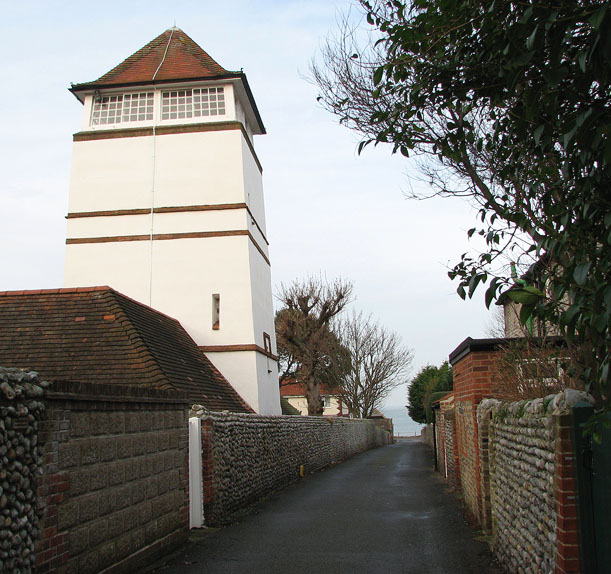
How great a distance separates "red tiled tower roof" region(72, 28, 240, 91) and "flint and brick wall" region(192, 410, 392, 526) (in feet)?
41.8

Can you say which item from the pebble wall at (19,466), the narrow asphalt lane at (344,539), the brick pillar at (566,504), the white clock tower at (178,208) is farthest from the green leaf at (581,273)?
the white clock tower at (178,208)

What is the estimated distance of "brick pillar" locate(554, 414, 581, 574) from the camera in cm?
427

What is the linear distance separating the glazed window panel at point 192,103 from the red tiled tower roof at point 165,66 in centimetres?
59

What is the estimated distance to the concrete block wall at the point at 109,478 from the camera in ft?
18.1

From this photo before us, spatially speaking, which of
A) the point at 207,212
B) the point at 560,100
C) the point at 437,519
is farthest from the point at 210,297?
the point at 560,100

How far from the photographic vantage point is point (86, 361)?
13.6 meters

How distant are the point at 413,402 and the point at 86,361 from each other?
54.0 m

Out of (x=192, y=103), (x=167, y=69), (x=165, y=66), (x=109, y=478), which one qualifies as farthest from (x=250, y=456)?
(x=165, y=66)

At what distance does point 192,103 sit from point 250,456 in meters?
14.5

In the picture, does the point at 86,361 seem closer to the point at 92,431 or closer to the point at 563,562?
the point at 92,431

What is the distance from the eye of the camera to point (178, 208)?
71.6ft

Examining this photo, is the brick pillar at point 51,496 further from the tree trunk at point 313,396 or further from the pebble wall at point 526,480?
the tree trunk at point 313,396

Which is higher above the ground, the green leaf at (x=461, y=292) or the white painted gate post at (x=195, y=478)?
the green leaf at (x=461, y=292)

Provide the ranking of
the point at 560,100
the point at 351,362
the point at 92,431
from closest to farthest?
the point at 560,100 → the point at 92,431 → the point at 351,362
